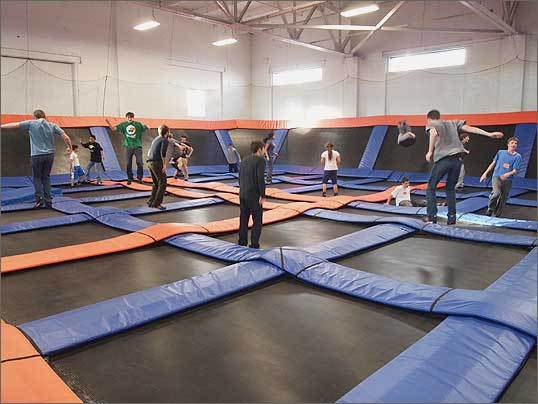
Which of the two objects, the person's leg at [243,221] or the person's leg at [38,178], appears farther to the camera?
the person's leg at [38,178]

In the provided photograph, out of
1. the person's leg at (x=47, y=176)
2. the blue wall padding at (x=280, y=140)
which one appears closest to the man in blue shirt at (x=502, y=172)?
the person's leg at (x=47, y=176)

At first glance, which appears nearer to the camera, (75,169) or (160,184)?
(160,184)

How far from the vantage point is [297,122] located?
41.2ft

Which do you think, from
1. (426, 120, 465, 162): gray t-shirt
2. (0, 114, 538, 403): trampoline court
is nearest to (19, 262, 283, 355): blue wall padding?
(0, 114, 538, 403): trampoline court

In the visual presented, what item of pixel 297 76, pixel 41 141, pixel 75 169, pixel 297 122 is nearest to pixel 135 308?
pixel 41 141

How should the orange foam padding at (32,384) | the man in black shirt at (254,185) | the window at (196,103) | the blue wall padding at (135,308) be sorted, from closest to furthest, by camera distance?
the orange foam padding at (32,384), the blue wall padding at (135,308), the man in black shirt at (254,185), the window at (196,103)

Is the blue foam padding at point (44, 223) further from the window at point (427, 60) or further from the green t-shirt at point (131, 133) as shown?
the window at point (427, 60)

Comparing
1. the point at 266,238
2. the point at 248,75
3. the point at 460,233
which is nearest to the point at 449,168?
the point at 460,233

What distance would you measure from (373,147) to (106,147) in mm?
6469

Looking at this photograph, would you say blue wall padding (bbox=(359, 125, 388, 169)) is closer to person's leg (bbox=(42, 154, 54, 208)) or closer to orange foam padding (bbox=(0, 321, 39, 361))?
person's leg (bbox=(42, 154, 54, 208))

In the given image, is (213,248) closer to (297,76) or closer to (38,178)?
(38,178)

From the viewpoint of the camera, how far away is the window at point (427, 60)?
1068 centimetres

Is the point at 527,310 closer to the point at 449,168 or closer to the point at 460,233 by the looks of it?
the point at 460,233

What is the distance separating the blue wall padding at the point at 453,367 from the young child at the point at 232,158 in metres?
9.26
